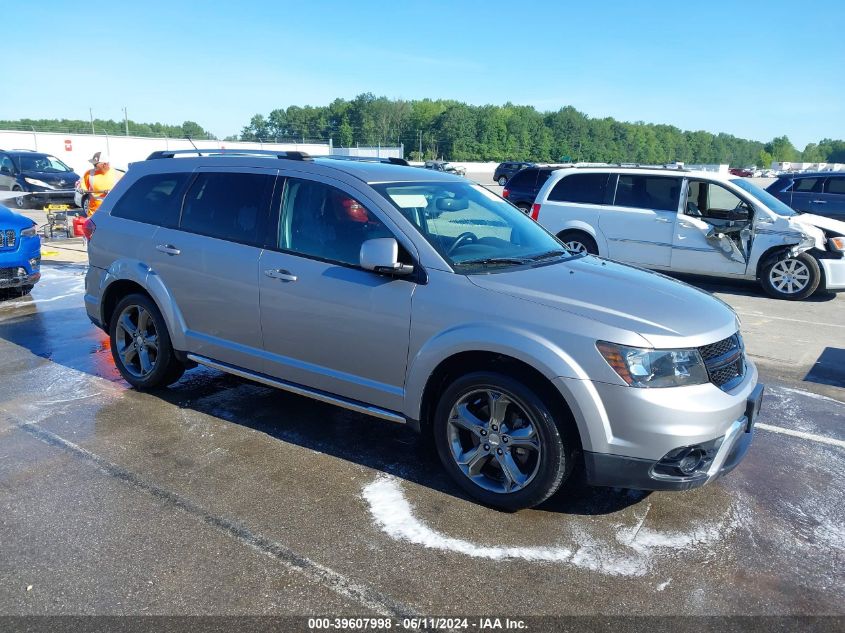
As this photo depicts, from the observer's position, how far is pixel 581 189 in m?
10.9

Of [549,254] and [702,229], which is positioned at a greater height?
[549,254]

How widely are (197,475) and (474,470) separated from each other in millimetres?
1645

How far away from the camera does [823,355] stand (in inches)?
272

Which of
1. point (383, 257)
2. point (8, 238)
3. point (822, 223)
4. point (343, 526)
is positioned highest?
point (383, 257)

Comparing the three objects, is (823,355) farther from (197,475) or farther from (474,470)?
(197,475)

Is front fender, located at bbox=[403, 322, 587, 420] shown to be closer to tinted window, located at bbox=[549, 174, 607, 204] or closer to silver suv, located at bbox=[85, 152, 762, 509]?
silver suv, located at bbox=[85, 152, 762, 509]

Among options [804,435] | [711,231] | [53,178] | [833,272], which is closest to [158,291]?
[804,435]

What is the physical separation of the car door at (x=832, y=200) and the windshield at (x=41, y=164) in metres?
21.9

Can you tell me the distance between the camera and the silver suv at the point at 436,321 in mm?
3221

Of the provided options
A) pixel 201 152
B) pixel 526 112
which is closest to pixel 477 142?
pixel 526 112

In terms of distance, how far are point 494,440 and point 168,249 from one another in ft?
9.50

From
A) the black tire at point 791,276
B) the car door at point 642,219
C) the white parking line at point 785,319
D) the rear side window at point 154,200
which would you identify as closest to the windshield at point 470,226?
the rear side window at point 154,200

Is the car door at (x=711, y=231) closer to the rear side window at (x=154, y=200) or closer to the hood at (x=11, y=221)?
the rear side window at (x=154, y=200)

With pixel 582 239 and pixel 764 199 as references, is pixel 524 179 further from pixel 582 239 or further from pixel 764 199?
pixel 764 199
